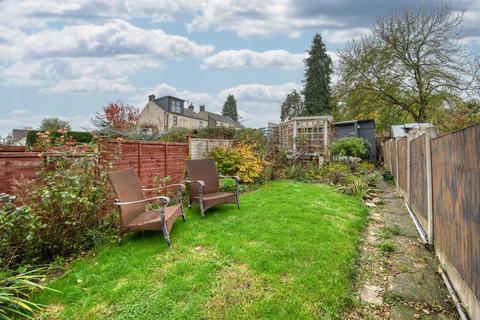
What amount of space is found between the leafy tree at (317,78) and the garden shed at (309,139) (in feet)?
59.0

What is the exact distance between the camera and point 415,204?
17.1ft

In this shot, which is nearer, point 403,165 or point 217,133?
point 403,165

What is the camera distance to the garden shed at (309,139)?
1198 centimetres

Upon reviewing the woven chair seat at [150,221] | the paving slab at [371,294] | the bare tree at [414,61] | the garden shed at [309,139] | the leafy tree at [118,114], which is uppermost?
the bare tree at [414,61]

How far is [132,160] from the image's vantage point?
232 inches

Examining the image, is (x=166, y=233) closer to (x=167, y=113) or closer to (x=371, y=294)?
(x=371, y=294)

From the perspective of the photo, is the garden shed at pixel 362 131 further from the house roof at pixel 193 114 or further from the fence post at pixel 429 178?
the house roof at pixel 193 114

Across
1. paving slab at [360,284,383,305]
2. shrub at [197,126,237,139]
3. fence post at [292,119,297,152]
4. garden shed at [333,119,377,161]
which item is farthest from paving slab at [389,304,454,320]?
garden shed at [333,119,377,161]

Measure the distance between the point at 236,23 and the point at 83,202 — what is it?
8.05 metres

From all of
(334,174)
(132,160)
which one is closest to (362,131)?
(334,174)

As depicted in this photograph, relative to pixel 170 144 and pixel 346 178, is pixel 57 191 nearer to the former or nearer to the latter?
pixel 170 144

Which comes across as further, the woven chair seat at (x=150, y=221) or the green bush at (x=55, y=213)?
the woven chair seat at (x=150, y=221)

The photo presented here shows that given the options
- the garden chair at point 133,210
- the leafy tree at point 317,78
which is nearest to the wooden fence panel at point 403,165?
the garden chair at point 133,210

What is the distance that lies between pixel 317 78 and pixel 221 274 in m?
30.1
